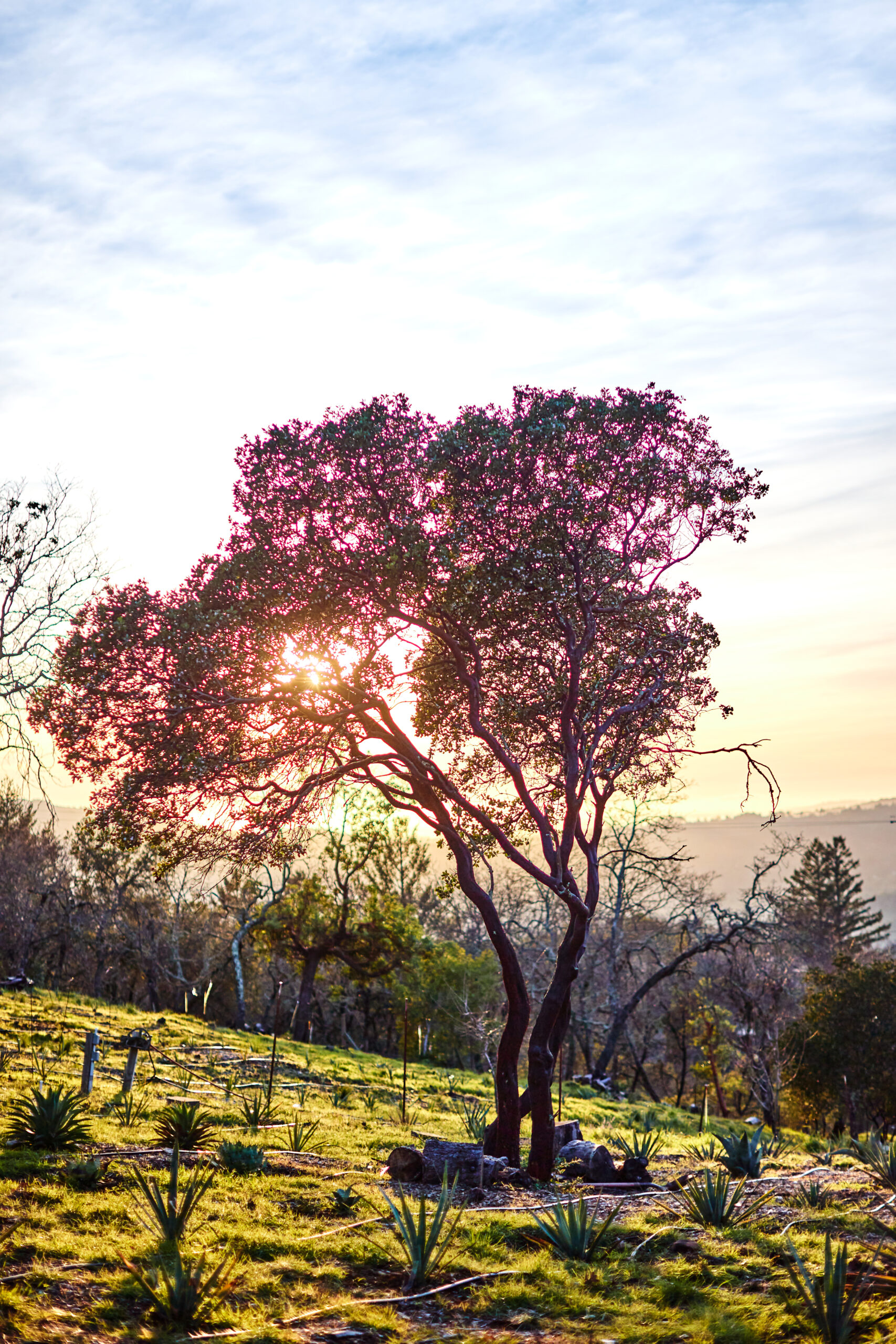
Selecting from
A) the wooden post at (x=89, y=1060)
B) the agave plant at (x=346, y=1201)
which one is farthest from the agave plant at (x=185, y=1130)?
the wooden post at (x=89, y=1060)

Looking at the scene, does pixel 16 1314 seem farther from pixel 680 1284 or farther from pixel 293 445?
pixel 293 445

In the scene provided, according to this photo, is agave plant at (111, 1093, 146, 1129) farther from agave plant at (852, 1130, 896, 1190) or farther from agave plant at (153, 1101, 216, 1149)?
agave plant at (852, 1130, 896, 1190)

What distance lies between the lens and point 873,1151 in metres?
11.3

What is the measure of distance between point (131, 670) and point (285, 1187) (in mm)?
6363

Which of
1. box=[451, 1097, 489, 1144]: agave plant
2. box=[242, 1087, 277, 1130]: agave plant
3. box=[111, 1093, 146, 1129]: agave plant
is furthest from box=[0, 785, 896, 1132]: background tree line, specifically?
box=[111, 1093, 146, 1129]: agave plant

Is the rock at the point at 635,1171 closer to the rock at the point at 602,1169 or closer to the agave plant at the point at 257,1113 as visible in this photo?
the rock at the point at 602,1169

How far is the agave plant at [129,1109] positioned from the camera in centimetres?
1166

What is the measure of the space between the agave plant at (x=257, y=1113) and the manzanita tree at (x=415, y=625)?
3201 millimetres

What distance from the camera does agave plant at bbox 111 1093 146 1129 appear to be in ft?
38.2

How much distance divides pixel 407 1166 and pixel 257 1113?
262 cm

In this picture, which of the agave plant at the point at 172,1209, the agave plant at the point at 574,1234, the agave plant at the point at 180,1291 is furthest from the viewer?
the agave plant at the point at 574,1234

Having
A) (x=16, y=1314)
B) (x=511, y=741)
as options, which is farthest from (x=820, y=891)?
(x=16, y=1314)

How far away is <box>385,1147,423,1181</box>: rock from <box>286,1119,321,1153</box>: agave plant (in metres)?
1.33

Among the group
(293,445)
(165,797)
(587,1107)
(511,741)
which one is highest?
(293,445)
